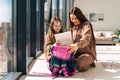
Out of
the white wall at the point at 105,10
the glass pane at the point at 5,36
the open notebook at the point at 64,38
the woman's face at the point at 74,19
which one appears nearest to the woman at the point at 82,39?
the woman's face at the point at 74,19

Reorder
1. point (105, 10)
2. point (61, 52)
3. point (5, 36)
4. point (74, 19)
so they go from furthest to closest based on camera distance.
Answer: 1. point (105, 10)
2. point (74, 19)
3. point (61, 52)
4. point (5, 36)

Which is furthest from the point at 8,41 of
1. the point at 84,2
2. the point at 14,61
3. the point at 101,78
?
the point at 84,2

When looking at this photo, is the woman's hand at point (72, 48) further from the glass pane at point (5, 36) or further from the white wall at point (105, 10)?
the white wall at point (105, 10)

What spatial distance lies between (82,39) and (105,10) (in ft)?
29.1

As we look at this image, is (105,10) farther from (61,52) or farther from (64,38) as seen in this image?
(61,52)

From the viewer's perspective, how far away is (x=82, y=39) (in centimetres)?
325

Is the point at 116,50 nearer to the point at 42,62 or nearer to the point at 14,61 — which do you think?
the point at 42,62

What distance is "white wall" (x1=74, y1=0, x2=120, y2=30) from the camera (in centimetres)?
1166

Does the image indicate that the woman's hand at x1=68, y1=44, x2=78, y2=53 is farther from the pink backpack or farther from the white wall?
the white wall

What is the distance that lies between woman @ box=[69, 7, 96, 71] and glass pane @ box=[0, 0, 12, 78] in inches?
34.5

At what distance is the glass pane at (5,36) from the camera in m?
2.65

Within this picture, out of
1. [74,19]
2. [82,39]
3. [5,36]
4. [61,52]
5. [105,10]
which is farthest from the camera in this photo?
[105,10]

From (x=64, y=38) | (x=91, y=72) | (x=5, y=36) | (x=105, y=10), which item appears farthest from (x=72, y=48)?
(x=105, y=10)

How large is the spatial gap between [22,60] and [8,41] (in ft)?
1.19
